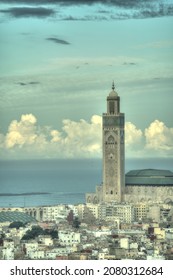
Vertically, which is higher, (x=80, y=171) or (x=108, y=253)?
(x=80, y=171)

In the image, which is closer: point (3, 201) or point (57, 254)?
point (57, 254)

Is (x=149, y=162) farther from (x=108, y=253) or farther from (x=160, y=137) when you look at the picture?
(x=108, y=253)

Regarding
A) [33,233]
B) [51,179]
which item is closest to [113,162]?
[51,179]

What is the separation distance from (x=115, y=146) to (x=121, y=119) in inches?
50.0

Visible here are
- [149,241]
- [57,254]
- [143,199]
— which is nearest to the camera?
[57,254]

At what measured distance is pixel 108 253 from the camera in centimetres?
2306

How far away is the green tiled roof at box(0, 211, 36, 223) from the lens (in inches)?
1137

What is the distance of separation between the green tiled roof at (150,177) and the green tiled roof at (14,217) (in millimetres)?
3008

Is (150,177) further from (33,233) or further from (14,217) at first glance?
(33,233)

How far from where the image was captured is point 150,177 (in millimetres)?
31891

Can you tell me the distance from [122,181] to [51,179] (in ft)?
7.55
